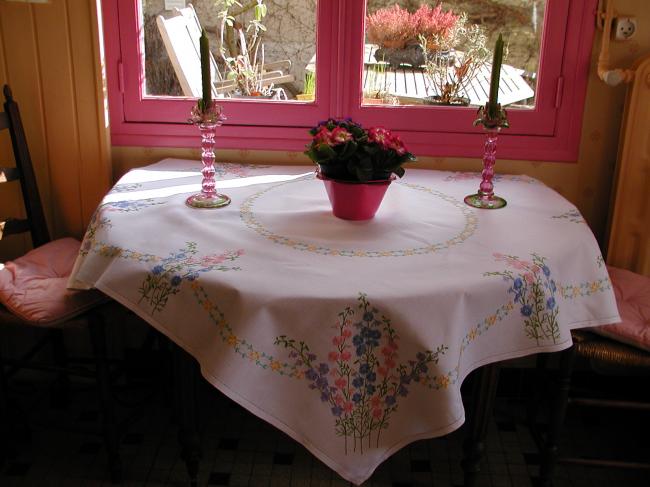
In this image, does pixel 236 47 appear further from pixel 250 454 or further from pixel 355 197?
pixel 250 454

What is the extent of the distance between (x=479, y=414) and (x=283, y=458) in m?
0.72

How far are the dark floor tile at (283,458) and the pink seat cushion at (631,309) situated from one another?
3.25 ft

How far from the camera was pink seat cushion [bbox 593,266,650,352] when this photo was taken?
1.78m

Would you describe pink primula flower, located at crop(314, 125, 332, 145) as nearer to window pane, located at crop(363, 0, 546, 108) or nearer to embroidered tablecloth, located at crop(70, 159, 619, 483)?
embroidered tablecloth, located at crop(70, 159, 619, 483)

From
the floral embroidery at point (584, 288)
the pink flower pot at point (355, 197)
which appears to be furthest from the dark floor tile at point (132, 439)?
the floral embroidery at point (584, 288)

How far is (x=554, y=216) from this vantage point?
1.85 metres

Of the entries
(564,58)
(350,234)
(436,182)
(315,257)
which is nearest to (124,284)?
(315,257)

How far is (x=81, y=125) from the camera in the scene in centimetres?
229

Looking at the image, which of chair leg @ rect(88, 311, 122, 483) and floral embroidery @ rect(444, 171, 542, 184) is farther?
floral embroidery @ rect(444, 171, 542, 184)

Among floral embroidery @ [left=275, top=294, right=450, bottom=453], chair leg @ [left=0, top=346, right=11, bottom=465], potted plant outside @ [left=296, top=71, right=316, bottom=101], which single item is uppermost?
potted plant outside @ [left=296, top=71, right=316, bottom=101]

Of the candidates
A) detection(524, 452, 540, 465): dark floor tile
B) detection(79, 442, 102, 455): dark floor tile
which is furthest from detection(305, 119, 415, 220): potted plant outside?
detection(79, 442, 102, 455): dark floor tile

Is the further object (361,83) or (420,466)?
(361,83)

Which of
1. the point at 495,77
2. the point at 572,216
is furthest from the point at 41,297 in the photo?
the point at 572,216

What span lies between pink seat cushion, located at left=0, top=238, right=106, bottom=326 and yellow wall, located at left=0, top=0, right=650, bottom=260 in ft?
1.00
